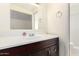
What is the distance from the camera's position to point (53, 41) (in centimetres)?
143

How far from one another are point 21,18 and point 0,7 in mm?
259

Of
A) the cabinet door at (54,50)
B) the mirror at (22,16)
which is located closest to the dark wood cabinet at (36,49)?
A: the cabinet door at (54,50)

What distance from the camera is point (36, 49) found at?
1.10 meters

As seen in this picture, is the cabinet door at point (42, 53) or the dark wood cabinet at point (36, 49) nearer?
the dark wood cabinet at point (36, 49)

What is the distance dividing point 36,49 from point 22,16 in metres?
0.44

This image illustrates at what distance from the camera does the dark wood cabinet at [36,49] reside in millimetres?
822

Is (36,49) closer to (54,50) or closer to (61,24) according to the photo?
(54,50)

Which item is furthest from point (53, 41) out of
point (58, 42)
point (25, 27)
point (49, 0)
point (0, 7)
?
point (0, 7)

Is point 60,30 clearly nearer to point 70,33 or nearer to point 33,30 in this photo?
point 70,33

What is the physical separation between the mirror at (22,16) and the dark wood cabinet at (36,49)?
0.32m

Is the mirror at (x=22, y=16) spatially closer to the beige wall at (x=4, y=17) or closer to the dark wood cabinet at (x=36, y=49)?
the beige wall at (x=4, y=17)

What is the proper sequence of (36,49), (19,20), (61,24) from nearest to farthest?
(36,49)
(19,20)
(61,24)

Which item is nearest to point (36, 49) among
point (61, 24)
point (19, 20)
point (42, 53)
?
point (42, 53)

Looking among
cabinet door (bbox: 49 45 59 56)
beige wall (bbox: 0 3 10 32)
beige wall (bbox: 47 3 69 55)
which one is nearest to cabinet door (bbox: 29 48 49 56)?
cabinet door (bbox: 49 45 59 56)
